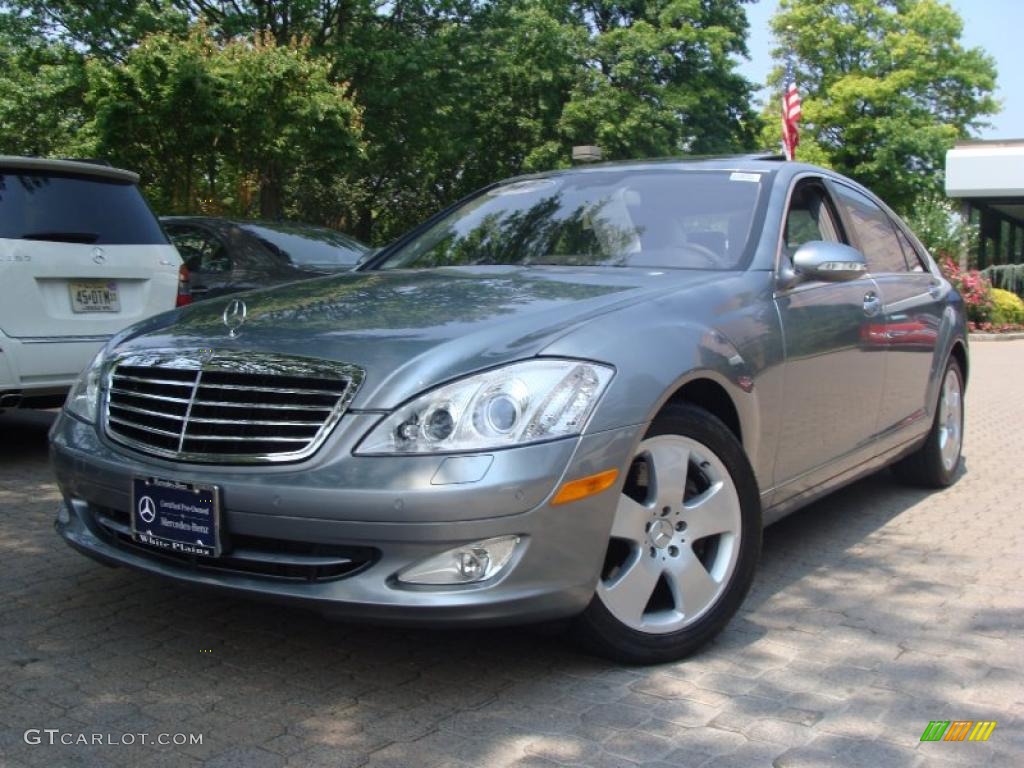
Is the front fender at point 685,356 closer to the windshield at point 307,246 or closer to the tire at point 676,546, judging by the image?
the tire at point 676,546

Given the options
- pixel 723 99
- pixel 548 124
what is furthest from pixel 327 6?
pixel 723 99

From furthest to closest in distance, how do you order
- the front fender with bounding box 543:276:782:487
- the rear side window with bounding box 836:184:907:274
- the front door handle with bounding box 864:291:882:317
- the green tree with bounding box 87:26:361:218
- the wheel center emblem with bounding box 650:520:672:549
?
the green tree with bounding box 87:26:361:218 < the rear side window with bounding box 836:184:907:274 < the front door handle with bounding box 864:291:882:317 < the wheel center emblem with bounding box 650:520:672:549 < the front fender with bounding box 543:276:782:487

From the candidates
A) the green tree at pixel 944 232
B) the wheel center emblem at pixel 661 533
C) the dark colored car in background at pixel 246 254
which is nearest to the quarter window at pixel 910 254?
the wheel center emblem at pixel 661 533

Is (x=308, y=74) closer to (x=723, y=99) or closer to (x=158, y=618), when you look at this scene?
(x=158, y=618)

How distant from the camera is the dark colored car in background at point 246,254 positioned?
27.8 feet

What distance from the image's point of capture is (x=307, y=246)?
898 centimetres

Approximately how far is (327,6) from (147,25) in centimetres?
417

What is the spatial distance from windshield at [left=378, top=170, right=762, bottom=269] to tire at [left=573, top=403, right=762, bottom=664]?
3.04 feet

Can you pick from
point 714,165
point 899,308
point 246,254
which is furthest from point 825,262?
point 246,254

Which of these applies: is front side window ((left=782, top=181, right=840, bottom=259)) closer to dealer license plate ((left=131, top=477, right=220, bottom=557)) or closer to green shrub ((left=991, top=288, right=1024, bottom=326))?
dealer license plate ((left=131, top=477, right=220, bottom=557))

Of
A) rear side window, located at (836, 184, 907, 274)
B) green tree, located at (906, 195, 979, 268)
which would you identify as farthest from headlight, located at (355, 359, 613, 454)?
green tree, located at (906, 195, 979, 268)

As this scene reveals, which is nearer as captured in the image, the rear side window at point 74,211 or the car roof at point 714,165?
the car roof at point 714,165

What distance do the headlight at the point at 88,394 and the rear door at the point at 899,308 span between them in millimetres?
3225

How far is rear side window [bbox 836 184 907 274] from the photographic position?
5.30 m
